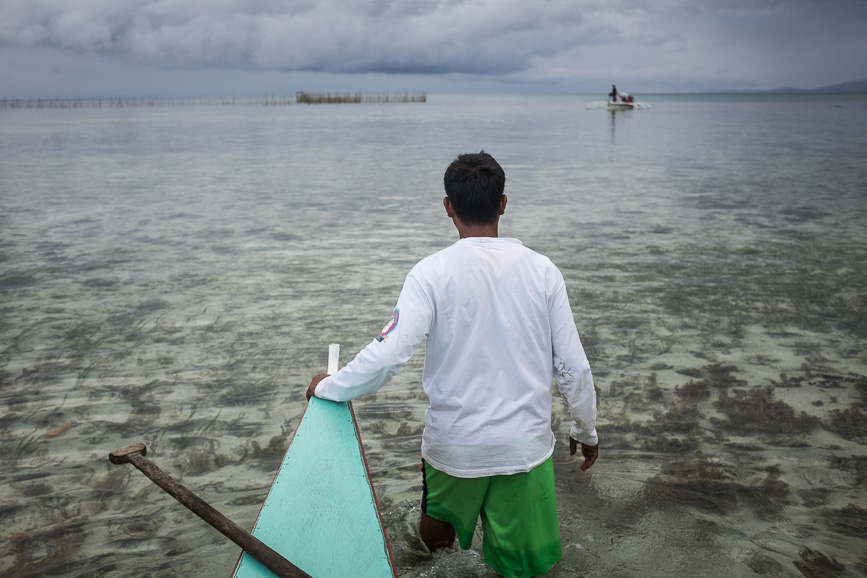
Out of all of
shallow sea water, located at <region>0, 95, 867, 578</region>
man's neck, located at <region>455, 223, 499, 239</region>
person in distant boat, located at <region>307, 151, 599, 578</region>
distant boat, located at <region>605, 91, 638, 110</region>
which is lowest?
shallow sea water, located at <region>0, 95, 867, 578</region>

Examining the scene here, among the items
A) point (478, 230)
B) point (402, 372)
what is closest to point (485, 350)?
point (478, 230)

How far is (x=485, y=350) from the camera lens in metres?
2.09

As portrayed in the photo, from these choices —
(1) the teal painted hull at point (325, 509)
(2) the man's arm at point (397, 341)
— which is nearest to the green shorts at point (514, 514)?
(1) the teal painted hull at point (325, 509)

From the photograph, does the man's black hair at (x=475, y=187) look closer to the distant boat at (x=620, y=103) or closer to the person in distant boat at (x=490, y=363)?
the person in distant boat at (x=490, y=363)

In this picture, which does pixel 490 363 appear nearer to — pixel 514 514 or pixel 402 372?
pixel 514 514

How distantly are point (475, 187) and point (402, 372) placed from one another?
108 inches

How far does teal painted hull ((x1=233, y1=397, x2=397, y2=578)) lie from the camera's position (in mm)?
2256

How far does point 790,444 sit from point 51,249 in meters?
8.51

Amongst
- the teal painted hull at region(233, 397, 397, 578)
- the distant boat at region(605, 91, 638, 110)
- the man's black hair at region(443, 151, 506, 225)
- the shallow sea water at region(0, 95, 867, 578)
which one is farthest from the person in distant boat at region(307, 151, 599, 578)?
the distant boat at region(605, 91, 638, 110)

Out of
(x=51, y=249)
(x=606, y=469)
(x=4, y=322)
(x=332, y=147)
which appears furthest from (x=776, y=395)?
(x=332, y=147)

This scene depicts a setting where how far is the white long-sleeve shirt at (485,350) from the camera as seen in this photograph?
6.77 ft

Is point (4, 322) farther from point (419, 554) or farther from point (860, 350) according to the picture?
point (860, 350)

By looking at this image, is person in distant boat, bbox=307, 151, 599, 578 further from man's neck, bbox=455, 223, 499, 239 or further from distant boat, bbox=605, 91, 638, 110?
distant boat, bbox=605, 91, 638, 110

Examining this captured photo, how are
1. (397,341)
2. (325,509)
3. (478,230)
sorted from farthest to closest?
(325,509) → (478,230) → (397,341)
